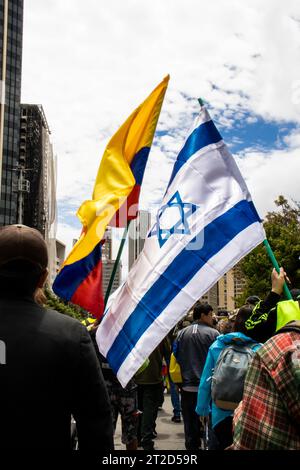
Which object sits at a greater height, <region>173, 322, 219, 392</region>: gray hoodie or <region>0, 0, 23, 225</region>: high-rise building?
<region>0, 0, 23, 225</region>: high-rise building

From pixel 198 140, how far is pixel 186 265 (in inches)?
40.0

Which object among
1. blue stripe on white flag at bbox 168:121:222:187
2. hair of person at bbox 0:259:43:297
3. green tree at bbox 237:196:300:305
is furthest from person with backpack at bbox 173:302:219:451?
green tree at bbox 237:196:300:305

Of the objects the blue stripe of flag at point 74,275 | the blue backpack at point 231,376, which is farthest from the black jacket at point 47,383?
the blue stripe of flag at point 74,275

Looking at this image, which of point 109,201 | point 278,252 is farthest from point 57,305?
point 109,201

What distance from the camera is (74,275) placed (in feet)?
14.9

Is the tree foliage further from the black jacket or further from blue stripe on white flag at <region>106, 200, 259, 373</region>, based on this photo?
the black jacket

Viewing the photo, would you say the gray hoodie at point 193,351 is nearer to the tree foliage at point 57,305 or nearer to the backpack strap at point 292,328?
the backpack strap at point 292,328

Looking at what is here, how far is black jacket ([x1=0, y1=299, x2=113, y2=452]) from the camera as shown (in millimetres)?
1761

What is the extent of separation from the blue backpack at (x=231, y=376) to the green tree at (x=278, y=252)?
25979 mm

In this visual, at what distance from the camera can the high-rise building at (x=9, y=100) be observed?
7631 cm

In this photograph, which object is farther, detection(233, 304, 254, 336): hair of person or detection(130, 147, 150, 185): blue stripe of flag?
detection(130, 147, 150, 185): blue stripe of flag

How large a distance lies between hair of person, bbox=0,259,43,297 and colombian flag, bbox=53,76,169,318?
252cm
